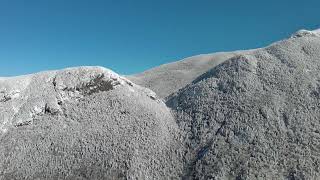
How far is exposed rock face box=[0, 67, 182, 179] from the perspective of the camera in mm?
31766

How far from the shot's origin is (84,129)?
35.4 m

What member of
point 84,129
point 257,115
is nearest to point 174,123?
point 257,115

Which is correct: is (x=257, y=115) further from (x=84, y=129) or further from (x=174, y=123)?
(x=84, y=129)

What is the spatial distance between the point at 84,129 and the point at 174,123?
753 cm

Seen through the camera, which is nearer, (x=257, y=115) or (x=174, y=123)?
(x=257, y=115)

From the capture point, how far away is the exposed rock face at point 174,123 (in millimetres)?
30812

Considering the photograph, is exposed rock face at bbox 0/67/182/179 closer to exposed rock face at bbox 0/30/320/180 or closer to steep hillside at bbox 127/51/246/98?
exposed rock face at bbox 0/30/320/180

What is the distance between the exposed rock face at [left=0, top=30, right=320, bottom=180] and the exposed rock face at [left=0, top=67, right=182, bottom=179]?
8cm

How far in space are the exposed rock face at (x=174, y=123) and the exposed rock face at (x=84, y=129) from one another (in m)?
Answer: 0.08

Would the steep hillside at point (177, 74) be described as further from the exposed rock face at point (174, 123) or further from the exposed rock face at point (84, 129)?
the exposed rock face at point (84, 129)

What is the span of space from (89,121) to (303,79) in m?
18.3

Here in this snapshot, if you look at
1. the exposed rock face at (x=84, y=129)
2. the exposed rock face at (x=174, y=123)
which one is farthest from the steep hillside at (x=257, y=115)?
the exposed rock face at (x=84, y=129)

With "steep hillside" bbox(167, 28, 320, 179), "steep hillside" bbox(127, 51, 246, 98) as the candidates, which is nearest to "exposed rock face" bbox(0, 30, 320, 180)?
"steep hillside" bbox(167, 28, 320, 179)

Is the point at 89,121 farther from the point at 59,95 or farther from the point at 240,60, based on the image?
the point at 240,60
